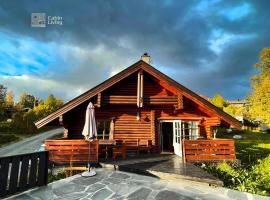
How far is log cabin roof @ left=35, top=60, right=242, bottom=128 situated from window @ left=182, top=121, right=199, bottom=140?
1703mm

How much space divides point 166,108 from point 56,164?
6.91m

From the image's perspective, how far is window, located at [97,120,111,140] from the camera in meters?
13.6

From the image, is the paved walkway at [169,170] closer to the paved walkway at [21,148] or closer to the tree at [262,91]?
the paved walkway at [21,148]

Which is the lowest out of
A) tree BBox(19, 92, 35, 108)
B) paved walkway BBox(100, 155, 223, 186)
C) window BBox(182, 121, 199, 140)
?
paved walkway BBox(100, 155, 223, 186)

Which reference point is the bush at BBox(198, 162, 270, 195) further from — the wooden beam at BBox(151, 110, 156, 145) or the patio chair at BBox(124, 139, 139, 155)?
the patio chair at BBox(124, 139, 139, 155)

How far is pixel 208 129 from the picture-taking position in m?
13.6

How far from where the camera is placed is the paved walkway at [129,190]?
6289mm

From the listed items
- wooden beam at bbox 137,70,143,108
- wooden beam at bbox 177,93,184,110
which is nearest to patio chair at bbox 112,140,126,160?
wooden beam at bbox 137,70,143,108

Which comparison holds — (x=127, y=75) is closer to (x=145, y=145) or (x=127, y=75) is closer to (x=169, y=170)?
(x=145, y=145)

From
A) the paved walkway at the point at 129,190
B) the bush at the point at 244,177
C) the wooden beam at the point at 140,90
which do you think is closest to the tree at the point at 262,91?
the bush at the point at 244,177

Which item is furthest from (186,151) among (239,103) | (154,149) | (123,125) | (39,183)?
(239,103)

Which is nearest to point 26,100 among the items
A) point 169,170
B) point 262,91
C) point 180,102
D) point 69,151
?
point 262,91

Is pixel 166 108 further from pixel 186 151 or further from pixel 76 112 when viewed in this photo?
pixel 76 112

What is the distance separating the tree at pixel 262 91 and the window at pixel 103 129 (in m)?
20.3
